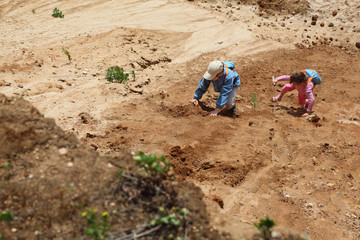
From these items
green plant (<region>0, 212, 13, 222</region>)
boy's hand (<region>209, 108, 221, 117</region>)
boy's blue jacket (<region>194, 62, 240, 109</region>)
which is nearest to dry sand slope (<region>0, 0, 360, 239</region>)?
boy's hand (<region>209, 108, 221, 117</region>)

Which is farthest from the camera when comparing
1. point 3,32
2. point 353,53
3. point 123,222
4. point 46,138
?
point 353,53

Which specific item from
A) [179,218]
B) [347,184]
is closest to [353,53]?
[347,184]

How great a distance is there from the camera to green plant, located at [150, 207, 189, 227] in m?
2.27

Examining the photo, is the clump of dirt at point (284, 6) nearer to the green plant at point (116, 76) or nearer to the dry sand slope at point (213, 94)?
the dry sand slope at point (213, 94)

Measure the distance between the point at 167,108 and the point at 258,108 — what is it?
1.82 m

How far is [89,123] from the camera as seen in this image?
473 cm

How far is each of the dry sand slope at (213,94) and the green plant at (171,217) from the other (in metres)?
0.29

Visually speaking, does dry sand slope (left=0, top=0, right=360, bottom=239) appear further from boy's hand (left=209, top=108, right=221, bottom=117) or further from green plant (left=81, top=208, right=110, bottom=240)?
green plant (left=81, top=208, right=110, bottom=240)

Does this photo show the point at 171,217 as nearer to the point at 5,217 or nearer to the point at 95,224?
the point at 95,224


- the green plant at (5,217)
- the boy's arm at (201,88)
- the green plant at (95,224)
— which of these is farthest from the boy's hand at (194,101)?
the green plant at (5,217)

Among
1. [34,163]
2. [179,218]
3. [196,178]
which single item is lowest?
[196,178]

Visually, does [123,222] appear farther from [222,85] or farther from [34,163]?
[222,85]

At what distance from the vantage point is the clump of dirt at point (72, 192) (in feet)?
7.49

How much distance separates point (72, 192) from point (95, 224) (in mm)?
334
